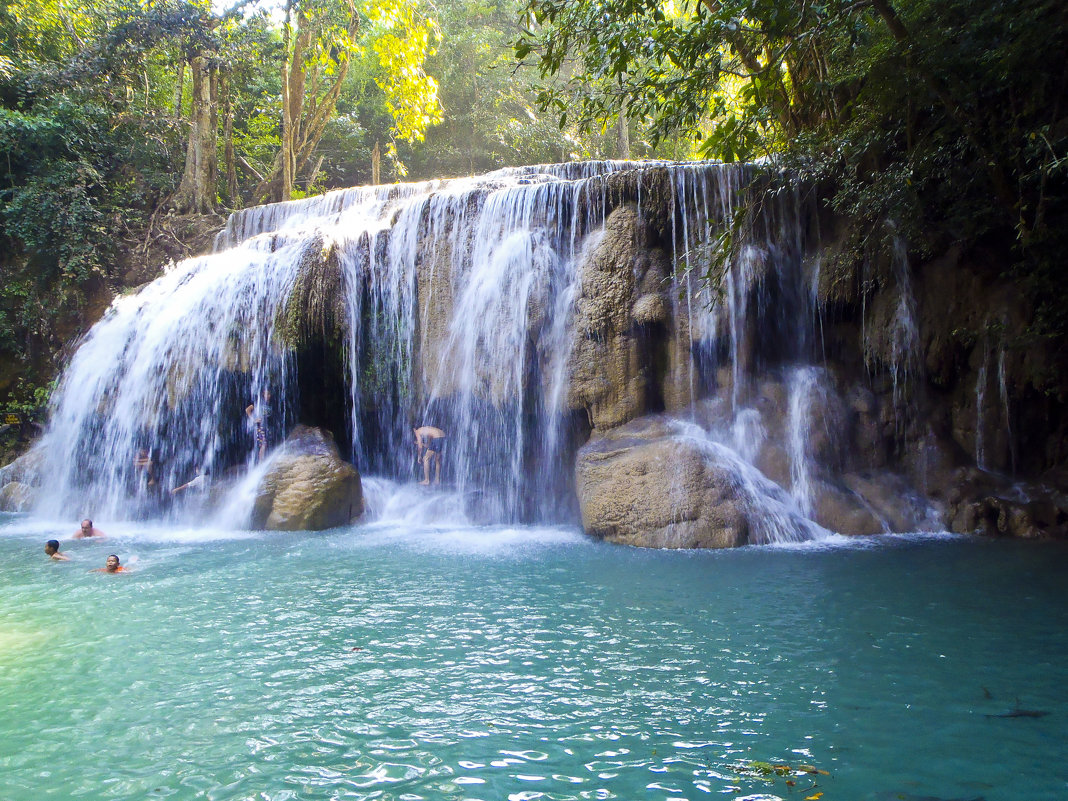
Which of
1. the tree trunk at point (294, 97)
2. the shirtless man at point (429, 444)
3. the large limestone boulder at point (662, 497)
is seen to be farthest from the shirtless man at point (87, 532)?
the tree trunk at point (294, 97)

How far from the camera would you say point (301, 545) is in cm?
899

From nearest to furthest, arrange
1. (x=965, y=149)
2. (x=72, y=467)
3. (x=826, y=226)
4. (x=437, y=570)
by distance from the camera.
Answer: (x=437, y=570) → (x=965, y=149) → (x=826, y=226) → (x=72, y=467)

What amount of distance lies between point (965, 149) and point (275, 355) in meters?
9.90

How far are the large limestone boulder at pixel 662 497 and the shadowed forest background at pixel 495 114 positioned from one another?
8.54 ft

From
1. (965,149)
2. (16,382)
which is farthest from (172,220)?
(965,149)

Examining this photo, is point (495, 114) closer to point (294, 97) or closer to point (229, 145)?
point (294, 97)

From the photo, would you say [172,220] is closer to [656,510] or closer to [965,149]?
[656,510]

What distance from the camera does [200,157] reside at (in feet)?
62.5

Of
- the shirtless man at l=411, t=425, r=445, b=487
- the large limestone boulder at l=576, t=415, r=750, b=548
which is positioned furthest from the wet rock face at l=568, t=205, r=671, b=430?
the shirtless man at l=411, t=425, r=445, b=487

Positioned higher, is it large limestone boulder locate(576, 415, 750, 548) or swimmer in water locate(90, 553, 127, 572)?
large limestone boulder locate(576, 415, 750, 548)

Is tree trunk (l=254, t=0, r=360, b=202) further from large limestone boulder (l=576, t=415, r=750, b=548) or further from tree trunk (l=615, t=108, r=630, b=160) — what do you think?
large limestone boulder (l=576, t=415, r=750, b=548)

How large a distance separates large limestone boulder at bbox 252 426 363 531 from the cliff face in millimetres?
1387

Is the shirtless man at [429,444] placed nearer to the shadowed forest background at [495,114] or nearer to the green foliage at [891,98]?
the shadowed forest background at [495,114]

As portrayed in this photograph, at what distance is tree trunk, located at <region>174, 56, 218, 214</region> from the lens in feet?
62.0
